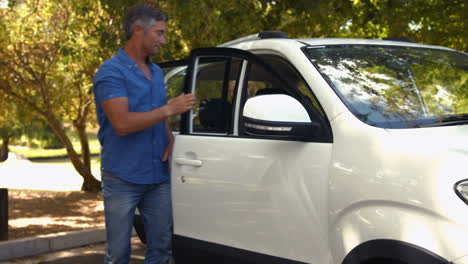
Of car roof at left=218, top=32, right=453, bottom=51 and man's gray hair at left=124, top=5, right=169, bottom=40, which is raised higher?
man's gray hair at left=124, top=5, right=169, bottom=40

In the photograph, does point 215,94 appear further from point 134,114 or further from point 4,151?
point 4,151

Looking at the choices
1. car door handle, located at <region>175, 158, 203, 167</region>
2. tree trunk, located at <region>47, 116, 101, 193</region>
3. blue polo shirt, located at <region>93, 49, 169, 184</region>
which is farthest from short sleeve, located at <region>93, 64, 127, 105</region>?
tree trunk, located at <region>47, 116, 101, 193</region>

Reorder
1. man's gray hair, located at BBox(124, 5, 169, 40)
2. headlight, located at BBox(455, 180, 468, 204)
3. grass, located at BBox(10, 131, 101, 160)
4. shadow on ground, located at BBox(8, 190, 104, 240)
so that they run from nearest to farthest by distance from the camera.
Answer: headlight, located at BBox(455, 180, 468, 204), man's gray hair, located at BBox(124, 5, 169, 40), shadow on ground, located at BBox(8, 190, 104, 240), grass, located at BBox(10, 131, 101, 160)

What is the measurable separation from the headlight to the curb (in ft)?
16.4

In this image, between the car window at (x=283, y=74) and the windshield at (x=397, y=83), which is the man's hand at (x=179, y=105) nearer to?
the car window at (x=283, y=74)

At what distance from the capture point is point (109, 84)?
3.43m

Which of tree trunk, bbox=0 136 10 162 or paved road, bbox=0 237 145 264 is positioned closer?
paved road, bbox=0 237 145 264

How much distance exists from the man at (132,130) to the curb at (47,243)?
131 inches

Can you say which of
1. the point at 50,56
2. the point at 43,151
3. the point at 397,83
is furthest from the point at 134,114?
the point at 43,151

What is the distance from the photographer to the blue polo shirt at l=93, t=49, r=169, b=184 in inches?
137

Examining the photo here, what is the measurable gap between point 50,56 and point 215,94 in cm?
1024

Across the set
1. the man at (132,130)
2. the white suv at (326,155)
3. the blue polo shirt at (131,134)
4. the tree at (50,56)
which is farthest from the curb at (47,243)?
the tree at (50,56)

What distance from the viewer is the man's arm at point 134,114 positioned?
3395 millimetres

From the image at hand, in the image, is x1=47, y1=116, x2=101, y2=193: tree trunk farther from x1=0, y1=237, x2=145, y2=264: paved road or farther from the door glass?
the door glass
